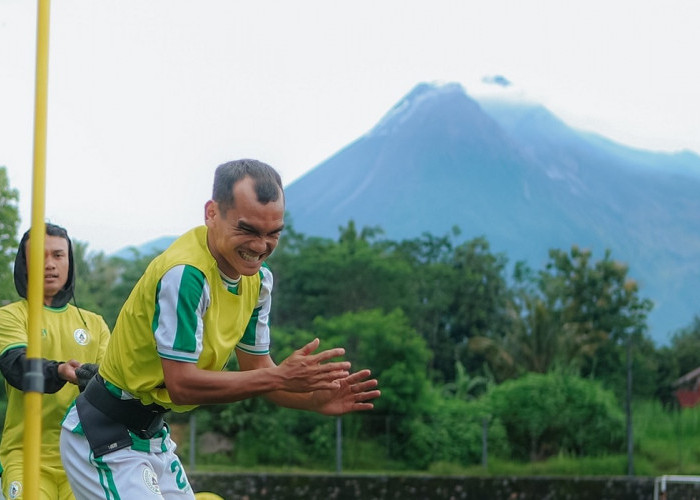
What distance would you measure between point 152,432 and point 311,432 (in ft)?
60.6

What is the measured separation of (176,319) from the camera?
3.74 meters

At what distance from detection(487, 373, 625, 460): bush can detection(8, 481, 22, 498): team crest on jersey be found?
18292mm

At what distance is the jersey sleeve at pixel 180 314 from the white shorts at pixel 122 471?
56cm

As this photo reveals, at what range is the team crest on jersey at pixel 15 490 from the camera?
5008 millimetres

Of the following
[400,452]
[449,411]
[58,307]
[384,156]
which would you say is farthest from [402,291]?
[384,156]

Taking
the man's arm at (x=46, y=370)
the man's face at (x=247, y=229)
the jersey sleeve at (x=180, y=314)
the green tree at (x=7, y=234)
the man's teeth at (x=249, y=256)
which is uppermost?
the green tree at (x=7, y=234)

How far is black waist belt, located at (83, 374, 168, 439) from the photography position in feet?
13.3

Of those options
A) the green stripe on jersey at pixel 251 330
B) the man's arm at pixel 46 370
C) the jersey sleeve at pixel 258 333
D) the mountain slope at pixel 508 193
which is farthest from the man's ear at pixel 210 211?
the mountain slope at pixel 508 193

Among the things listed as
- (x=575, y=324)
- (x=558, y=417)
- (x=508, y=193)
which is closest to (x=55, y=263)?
(x=558, y=417)

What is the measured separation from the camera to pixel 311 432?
22406 millimetres

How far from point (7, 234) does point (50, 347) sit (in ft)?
45.5

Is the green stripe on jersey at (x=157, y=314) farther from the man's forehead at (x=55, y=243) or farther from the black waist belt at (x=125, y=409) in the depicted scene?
the man's forehead at (x=55, y=243)

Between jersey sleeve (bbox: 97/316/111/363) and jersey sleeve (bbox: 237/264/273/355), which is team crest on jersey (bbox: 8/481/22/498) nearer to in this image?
jersey sleeve (bbox: 97/316/111/363)

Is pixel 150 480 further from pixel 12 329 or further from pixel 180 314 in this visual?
pixel 12 329
